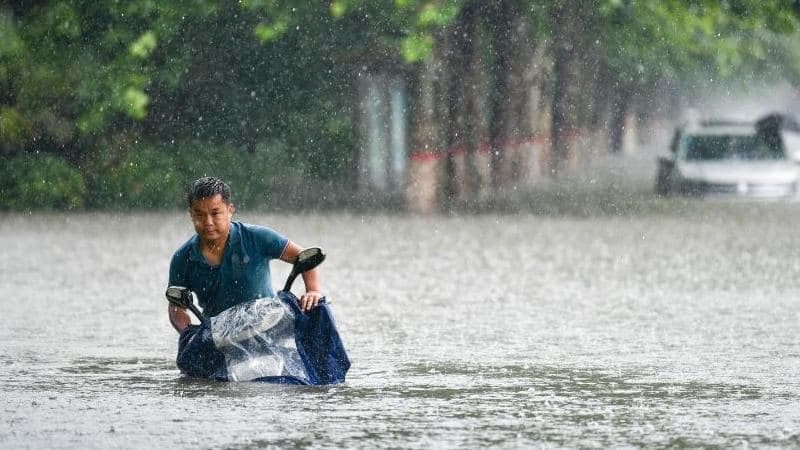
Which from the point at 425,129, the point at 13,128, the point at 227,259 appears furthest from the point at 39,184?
the point at 227,259

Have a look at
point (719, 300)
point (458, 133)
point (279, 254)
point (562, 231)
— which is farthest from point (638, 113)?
point (279, 254)

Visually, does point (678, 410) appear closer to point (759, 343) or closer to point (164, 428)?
point (164, 428)

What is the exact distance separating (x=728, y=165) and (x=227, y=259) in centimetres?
2512

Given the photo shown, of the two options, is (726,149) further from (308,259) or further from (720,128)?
(308,259)

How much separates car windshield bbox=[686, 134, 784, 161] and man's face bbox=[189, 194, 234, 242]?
25645 mm

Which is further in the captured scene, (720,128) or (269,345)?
(720,128)

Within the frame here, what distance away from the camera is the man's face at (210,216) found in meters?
9.58

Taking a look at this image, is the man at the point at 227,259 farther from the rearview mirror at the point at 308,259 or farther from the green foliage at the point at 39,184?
the green foliage at the point at 39,184

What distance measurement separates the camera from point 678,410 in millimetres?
8695

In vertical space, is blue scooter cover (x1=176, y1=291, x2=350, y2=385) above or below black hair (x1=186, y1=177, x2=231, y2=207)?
below

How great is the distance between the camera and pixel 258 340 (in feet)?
31.6

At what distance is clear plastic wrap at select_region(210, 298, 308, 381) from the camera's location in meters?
9.55

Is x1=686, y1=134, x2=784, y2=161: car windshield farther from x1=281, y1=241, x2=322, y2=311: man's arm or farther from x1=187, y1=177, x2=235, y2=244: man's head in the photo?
x1=187, y1=177, x2=235, y2=244: man's head

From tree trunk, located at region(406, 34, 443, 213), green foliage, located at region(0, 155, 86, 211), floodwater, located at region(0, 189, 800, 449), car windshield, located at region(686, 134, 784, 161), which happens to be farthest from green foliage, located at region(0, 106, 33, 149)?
car windshield, located at region(686, 134, 784, 161)
